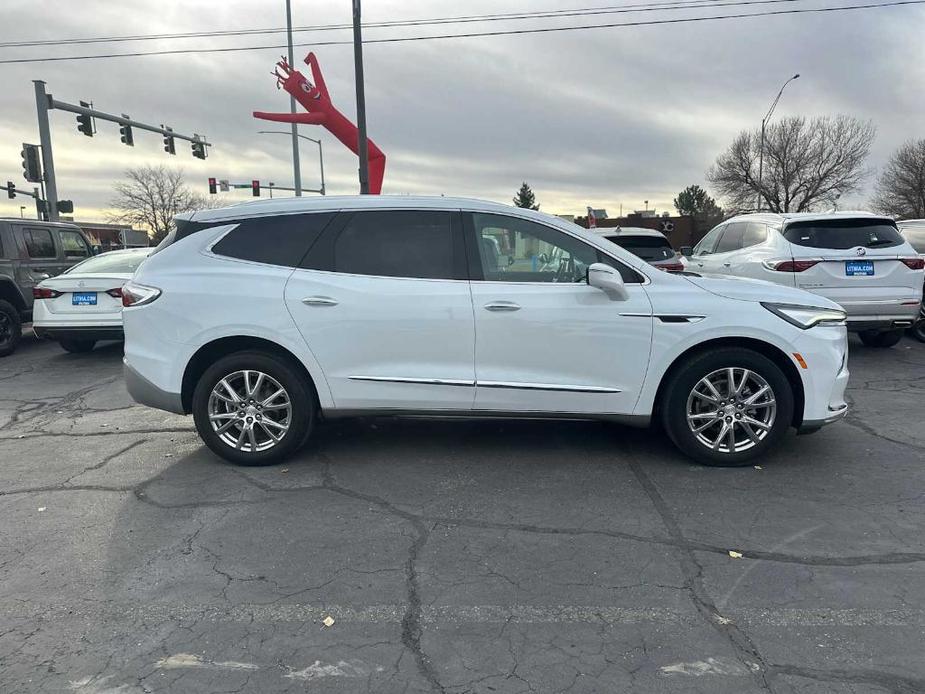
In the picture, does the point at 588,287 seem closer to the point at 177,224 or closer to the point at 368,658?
the point at 368,658

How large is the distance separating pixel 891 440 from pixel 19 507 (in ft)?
20.5

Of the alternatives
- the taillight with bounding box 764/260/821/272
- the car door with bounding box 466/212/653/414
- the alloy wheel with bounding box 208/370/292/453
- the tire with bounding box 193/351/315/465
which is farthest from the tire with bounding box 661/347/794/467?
the taillight with bounding box 764/260/821/272

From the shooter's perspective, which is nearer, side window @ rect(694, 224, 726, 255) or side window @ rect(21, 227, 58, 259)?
side window @ rect(694, 224, 726, 255)

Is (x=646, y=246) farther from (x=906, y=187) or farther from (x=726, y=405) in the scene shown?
(x=906, y=187)

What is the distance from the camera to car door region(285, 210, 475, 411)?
429 centimetres

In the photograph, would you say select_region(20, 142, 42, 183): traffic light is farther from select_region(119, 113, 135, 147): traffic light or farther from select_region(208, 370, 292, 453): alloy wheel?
select_region(208, 370, 292, 453): alloy wheel

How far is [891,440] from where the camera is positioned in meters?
5.00

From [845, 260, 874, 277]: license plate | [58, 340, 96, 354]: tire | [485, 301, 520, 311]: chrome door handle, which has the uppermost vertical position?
[845, 260, 874, 277]: license plate

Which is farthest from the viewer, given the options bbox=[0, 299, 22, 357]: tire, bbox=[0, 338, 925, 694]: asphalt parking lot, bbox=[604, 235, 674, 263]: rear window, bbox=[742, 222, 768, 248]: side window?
bbox=[604, 235, 674, 263]: rear window

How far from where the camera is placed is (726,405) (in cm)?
434

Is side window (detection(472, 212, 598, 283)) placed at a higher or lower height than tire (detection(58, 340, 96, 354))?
higher

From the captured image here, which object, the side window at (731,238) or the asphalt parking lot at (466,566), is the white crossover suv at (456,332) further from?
the side window at (731,238)

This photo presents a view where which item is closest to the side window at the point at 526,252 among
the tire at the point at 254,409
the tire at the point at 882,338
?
the tire at the point at 254,409

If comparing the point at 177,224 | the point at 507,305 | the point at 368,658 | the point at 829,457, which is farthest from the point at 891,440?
the point at 177,224
